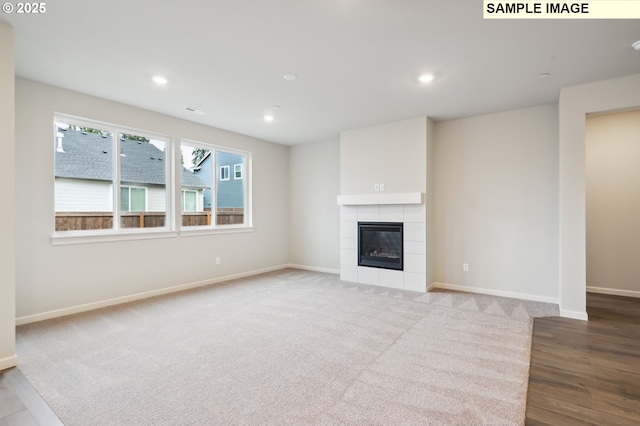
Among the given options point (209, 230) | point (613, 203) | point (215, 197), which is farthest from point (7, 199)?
point (613, 203)

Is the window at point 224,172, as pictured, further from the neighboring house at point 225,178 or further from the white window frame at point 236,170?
the white window frame at point 236,170

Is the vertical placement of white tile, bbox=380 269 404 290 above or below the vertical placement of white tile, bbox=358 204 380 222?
below

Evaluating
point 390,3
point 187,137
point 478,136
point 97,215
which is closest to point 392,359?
point 390,3

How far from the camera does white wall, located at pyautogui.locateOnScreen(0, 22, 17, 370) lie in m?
2.43

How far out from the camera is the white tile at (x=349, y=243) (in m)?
5.42

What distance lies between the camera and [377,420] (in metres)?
1.81

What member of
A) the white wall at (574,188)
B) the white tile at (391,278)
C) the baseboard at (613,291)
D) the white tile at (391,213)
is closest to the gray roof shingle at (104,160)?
the white tile at (391,213)

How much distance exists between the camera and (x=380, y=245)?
524 cm

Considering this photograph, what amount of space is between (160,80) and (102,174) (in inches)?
63.7

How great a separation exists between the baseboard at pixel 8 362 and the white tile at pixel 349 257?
13.7 ft

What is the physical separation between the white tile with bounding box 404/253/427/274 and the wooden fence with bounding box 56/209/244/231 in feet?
10.5

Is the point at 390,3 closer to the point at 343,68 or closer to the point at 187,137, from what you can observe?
the point at 343,68

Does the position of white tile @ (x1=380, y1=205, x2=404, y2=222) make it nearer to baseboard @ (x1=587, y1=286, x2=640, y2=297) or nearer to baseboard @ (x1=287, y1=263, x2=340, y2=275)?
baseboard @ (x1=287, y1=263, x2=340, y2=275)

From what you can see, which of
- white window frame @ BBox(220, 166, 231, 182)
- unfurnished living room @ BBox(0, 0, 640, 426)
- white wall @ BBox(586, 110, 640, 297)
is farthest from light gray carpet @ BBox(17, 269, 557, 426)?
white window frame @ BBox(220, 166, 231, 182)
